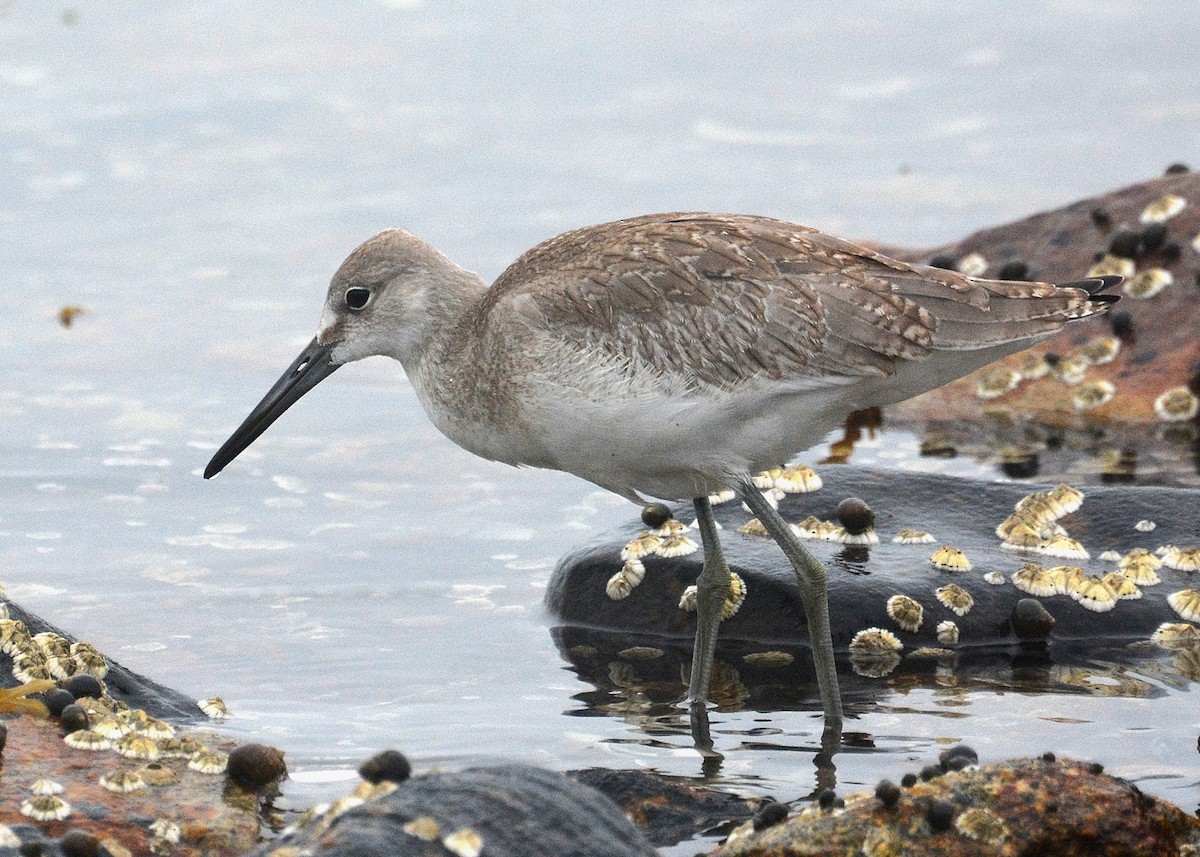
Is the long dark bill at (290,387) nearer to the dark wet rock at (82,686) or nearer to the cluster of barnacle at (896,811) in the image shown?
the dark wet rock at (82,686)

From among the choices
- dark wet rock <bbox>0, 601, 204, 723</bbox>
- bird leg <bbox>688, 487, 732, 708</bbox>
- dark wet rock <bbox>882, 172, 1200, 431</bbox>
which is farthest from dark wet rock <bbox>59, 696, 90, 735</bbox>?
dark wet rock <bbox>882, 172, 1200, 431</bbox>

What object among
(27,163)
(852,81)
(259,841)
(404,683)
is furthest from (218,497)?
(852,81)

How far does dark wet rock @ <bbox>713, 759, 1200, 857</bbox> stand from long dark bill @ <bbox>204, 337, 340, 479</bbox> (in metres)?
3.83

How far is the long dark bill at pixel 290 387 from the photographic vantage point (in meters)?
9.28

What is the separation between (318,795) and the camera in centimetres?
739

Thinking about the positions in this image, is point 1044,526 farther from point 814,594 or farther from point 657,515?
point 657,515

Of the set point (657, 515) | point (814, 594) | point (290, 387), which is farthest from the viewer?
point (657, 515)

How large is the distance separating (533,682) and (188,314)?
6.43 m

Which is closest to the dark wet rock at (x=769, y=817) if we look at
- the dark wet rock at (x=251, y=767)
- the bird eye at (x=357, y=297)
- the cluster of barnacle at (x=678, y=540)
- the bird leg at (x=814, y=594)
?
the bird leg at (x=814, y=594)

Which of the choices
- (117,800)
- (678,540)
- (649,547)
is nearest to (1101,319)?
(678,540)

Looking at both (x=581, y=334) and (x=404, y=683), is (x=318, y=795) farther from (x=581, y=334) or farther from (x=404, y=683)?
(x=581, y=334)

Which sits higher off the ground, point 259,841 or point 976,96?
point 976,96

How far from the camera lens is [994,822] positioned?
6102 mm

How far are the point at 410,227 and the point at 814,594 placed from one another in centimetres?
763
